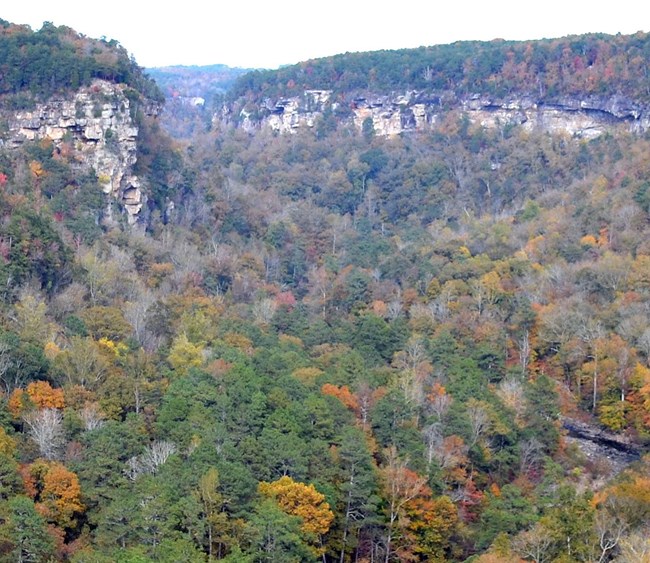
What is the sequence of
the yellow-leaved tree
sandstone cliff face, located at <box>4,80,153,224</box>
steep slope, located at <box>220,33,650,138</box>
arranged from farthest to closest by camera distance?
steep slope, located at <box>220,33,650,138</box> < sandstone cliff face, located at <box>4,80,153,224</box> < the yellow-leaved tree

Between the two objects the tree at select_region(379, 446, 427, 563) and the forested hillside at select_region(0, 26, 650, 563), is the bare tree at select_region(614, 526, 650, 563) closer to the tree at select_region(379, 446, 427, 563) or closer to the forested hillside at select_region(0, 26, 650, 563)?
the forested hillside at select_region(0, 26, 650, 563)

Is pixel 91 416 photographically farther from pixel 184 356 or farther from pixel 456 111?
pixel 456 111

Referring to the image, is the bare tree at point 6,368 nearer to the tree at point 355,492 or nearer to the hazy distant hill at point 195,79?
the tree at point 355,492

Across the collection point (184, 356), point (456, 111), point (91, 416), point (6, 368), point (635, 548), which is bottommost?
point (635, 548)

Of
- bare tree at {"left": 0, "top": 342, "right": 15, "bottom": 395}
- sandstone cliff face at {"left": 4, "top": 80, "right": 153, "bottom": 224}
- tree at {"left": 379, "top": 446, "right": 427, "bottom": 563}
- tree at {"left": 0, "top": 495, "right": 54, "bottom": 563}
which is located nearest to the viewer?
tree at {"left": 0, "top": 495, "right": 54, "bottom": 563}

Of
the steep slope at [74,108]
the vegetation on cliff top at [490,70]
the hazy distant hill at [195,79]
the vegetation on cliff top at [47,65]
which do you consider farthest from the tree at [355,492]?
the hazy distant hill at [195,79]

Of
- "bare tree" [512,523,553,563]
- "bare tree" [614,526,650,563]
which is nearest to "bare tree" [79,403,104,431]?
"bare tree" [512,523,553,563]

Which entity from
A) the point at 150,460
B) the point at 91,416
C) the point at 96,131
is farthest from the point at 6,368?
the point at 96,131
